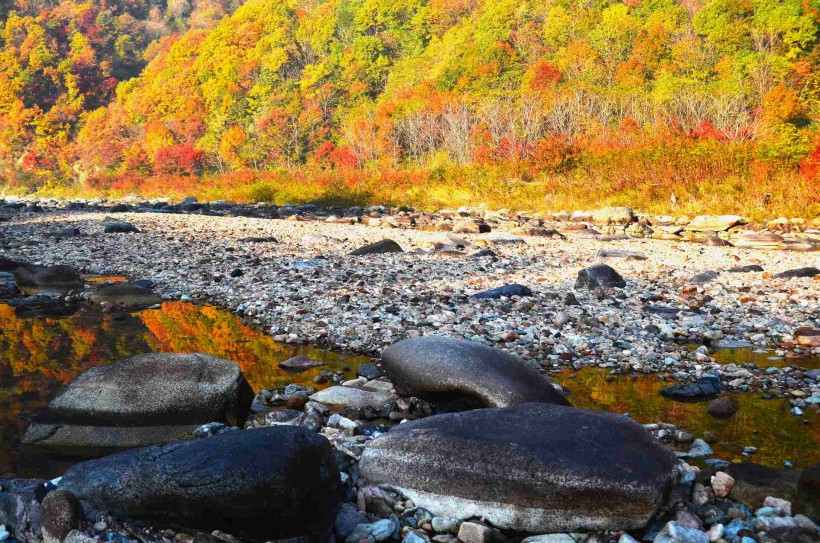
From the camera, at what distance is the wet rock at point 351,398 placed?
511 cm

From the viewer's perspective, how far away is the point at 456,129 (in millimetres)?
41406

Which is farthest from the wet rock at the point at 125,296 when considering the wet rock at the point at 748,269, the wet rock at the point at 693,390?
the wet rock at the point at 748,269

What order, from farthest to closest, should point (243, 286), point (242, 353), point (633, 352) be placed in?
point (243, 286) < point (242, 353) < point (633, 352)

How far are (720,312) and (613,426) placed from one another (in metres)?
4.89

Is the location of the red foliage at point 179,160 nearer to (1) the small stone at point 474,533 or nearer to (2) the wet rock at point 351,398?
(2) the wet rock at point 351,398

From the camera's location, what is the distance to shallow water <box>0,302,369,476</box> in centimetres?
523

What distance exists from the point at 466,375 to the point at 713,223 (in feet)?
51.9

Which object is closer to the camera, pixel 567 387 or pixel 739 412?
pixel 739 412

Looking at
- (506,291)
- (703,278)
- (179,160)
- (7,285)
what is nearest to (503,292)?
(506,291)

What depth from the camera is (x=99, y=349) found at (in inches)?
277

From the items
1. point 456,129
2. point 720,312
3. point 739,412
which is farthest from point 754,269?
point 456,129

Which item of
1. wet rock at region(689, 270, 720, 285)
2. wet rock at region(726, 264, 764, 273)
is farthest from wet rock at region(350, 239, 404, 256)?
wet rock at region(726, 264, 764, 273)

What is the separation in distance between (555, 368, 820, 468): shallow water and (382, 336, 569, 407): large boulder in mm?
661

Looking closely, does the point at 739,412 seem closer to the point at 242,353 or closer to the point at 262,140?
the point at 242,353
